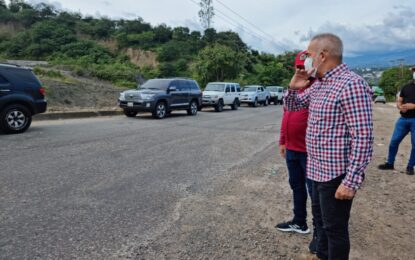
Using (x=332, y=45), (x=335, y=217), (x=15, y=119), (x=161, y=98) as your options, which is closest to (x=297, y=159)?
(x=335, y=217)

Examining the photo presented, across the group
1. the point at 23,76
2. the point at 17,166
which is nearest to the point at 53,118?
the point at 23,76

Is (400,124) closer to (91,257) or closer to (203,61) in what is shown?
(91,257)

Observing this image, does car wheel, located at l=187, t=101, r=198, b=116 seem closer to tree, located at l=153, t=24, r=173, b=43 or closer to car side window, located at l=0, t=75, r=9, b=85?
car side window, located at l=0, t=75, r=9, b=85

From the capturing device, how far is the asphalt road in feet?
10.6

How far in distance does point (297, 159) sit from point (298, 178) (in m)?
0.24

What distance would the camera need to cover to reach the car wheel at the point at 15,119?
9.04 m

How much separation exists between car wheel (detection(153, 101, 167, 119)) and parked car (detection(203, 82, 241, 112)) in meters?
6.09

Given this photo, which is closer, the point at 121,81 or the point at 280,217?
the point at 280,217

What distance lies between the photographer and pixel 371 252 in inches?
127

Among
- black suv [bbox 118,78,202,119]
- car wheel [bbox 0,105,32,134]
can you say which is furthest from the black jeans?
black suv [bbox 118,78,202,119]

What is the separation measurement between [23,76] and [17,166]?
486 centimetres

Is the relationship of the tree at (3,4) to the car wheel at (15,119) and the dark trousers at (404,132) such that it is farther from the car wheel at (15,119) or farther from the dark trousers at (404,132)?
the dark trousers at (404,132)

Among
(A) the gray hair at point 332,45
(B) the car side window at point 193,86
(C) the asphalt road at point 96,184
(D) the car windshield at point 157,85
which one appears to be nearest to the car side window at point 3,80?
(C) the asphalt road at point 96,184

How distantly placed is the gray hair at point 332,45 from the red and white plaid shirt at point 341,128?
0.28 ft
